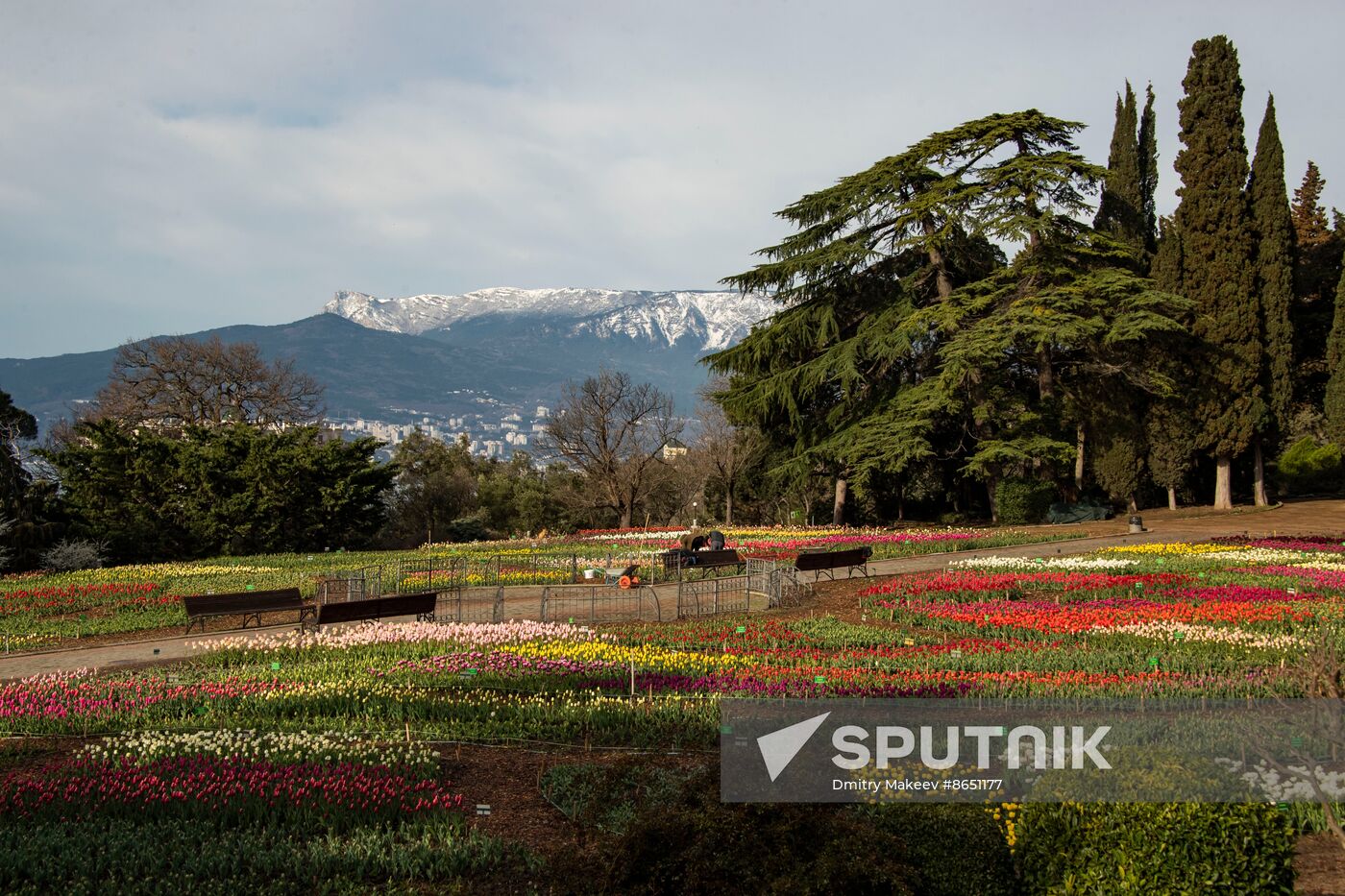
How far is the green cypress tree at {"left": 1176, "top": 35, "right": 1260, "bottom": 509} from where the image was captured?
31.3 m

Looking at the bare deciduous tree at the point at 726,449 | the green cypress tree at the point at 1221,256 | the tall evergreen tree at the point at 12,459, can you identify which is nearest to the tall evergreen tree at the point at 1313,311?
the green cypress tree at the point at 1221,256

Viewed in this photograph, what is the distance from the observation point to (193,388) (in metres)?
48.3

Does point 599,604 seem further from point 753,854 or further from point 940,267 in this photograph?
point 940,267

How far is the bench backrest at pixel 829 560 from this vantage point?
58.0 ft

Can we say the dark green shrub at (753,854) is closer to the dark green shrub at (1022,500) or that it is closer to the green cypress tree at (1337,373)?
the dark green shrub at (1022,500)

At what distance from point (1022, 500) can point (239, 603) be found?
24.9 metres

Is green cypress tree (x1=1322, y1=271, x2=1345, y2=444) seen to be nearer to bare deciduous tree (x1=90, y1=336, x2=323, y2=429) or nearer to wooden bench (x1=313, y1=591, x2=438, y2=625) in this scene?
wooden bench (x1=313, y1=591, x2=438, y2=625)

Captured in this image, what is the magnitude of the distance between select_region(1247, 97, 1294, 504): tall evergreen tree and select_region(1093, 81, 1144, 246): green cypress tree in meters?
5.33

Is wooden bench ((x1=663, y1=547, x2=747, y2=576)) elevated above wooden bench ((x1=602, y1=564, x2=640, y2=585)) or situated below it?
above

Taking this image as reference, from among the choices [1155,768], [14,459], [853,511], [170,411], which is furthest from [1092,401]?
[170,411]

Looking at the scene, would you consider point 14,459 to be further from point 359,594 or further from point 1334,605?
point 1334,605

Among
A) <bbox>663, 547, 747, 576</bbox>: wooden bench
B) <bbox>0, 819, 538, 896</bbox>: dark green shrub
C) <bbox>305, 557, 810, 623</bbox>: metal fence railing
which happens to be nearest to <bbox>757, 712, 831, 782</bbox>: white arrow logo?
<bbox>0, 819, 538, 896</bbox>: dark green shrub

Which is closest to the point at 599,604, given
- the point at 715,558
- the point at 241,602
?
the point at 715,558

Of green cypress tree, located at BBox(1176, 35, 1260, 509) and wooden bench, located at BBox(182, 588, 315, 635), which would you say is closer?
wooden bench, located at BBox(182, 588, 315, 635)
